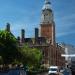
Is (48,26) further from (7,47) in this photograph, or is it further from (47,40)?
(7,47)

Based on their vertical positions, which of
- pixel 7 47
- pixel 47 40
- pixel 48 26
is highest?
pixel 48 26

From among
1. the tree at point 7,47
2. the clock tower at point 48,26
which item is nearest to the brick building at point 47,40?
the clock tower at point 48,26

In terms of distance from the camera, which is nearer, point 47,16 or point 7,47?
point 7,47

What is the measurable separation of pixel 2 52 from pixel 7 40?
2.92m

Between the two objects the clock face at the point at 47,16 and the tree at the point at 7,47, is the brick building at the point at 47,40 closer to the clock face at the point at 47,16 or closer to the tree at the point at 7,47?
the clock face at the point at 47,16

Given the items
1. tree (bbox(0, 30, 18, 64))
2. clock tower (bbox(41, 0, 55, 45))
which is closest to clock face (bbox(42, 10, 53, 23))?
clock tower (bbox(41, 0, 55, 45))

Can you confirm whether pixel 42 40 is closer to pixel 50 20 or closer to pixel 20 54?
pixel 50 20

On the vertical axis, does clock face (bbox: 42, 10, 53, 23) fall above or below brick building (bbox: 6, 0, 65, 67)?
above

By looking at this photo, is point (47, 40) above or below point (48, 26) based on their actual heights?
below

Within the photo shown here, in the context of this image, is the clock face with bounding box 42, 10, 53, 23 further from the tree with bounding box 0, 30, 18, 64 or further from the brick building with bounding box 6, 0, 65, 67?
the tree with bounding box 0, 30, 18, 64

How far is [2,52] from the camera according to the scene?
220 feet

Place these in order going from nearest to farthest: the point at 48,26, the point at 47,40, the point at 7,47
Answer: the point at 7,47, the point at 47,40, the point at 48,26

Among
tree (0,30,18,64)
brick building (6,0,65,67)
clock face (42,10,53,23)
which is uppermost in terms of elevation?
clock face (42,10,53,23)

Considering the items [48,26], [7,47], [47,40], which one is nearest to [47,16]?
[48,26]
